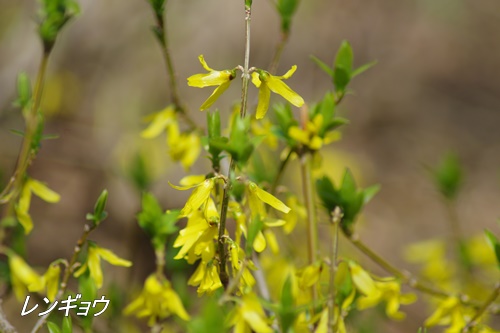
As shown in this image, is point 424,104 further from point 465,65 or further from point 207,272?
point 207,272

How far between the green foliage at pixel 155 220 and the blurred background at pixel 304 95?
174cm

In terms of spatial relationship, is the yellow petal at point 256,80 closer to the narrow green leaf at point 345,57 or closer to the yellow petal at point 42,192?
the narrow green leaf at point 345,57

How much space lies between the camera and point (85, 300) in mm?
1282

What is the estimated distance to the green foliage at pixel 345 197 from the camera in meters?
1.37

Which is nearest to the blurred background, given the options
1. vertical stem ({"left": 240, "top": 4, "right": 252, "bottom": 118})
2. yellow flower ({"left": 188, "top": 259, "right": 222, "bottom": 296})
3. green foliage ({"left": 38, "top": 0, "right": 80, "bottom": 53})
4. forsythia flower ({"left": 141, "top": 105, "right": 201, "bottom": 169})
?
forsythia flower ({"left": 141, "top": 105, "right": 201, "bottom": 169})

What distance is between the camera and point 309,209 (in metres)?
1.40

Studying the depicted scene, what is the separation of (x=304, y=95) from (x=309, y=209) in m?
3.05

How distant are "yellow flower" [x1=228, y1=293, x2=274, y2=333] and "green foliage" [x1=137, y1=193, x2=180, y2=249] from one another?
43cm

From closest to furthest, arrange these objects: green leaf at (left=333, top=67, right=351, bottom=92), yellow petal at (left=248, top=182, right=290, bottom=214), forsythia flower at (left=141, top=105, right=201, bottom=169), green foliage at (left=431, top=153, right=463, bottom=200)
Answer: yellow petal at (left=248, top=182, right=290, bottom=214), green leaf at (left=333, top=67, right=351, bottom=92), forsythia flower at (left=141, top=105, right=201, bottom=169), green foliage at (left=431, top=153, right=463, bottom=200)

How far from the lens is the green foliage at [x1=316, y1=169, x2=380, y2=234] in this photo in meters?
1.37

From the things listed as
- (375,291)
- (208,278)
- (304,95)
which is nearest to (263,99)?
(208,278)

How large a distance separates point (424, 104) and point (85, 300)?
3.99 meters

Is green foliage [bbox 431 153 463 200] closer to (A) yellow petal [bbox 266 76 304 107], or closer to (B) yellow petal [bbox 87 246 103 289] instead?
(A) yellow petal [bbox 266 76 304 107]

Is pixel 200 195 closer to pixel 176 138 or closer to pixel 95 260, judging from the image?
pixel 95 260
